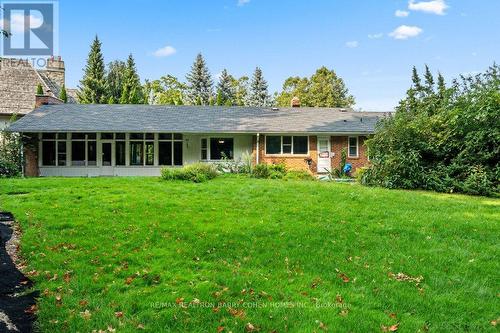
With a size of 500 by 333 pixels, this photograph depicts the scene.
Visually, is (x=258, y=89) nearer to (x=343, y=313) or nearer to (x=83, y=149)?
(x=83, y=149)

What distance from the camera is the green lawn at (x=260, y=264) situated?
14.3ft

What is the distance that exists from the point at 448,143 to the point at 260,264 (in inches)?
472

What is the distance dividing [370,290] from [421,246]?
2330 mm

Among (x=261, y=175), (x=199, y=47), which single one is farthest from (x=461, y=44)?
(x=199, y=47)

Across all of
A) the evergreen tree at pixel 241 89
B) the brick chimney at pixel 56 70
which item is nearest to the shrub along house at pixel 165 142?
the brick chimney at pixel 56 70

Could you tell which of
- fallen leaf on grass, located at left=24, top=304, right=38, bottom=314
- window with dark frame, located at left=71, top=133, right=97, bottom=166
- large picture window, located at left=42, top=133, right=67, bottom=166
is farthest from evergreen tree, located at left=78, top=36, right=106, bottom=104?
fallen leaf on grass, located at left=24, top=304, right=38, bottom=314

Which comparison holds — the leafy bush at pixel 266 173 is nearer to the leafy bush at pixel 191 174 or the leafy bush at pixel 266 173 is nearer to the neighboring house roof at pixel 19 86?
the leafy bush at pixel 191 174

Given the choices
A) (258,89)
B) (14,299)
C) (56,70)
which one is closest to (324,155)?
(14,299)

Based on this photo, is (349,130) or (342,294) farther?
(349,130)

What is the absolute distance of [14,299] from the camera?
4.69 meters

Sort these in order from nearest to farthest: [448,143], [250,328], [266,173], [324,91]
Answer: [250,328], [448,143], [266,173], [324,91]

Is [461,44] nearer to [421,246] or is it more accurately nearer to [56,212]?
[421,246]

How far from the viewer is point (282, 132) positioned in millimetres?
21625

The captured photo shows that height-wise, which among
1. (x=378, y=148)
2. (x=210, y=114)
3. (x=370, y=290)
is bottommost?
(x=370, y=290)
